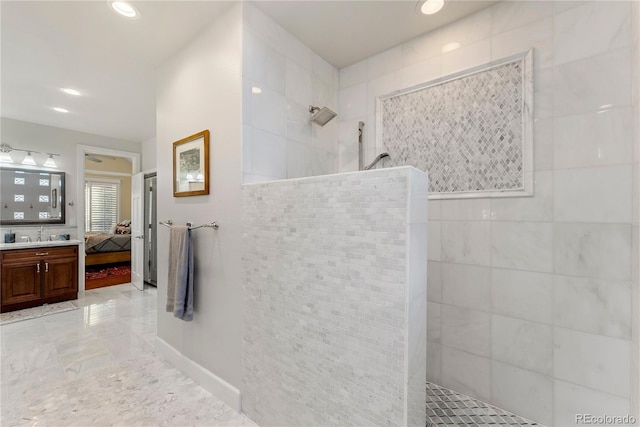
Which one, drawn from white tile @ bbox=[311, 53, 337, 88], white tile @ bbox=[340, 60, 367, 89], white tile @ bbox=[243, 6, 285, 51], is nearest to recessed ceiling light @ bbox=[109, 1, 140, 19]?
white tile @ bbox=[243, 6, 285, 51]

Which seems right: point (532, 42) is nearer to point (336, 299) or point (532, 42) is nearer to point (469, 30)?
point (469, 30)

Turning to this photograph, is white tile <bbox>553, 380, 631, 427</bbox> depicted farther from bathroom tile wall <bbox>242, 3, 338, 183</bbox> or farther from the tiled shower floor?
bathroom tile wall <bbox>242, 3, 338, 183</bbox>

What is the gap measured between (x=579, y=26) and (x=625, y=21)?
0.17m

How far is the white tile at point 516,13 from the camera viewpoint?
1.48 metres

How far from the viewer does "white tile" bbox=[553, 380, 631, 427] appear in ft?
4.25

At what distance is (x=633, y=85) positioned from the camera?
1245 mm

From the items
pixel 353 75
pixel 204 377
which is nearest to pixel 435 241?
pixel 353 75

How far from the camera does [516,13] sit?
5.12ft

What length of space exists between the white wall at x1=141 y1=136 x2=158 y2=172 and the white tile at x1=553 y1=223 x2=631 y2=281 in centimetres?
511

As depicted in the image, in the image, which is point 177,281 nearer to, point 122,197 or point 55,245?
point 55,245

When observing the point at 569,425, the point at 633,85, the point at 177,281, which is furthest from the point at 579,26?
the point at 177,281

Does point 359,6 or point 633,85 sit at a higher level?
point 359,6

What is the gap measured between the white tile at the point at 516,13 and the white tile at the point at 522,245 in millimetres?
1159

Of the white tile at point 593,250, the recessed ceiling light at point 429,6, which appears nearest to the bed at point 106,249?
the recessed ceiling light at point 429,6
